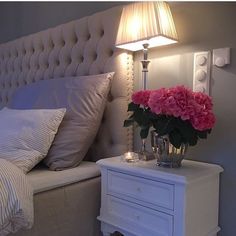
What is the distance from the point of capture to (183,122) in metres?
Result: 1.02

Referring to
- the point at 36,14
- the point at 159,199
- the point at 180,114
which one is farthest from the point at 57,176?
the point at 36,14

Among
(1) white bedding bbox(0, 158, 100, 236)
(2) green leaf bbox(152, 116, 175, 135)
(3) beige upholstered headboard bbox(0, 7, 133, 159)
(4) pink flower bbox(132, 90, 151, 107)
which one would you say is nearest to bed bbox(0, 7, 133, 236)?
(3) beige upholstered headboard bbox(0, 7, 133, 159)

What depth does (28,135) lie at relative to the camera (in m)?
1.30

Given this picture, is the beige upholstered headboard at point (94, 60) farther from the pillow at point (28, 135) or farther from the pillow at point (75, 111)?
the pillow at point (28, 135)

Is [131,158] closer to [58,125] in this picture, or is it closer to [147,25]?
[58,125]

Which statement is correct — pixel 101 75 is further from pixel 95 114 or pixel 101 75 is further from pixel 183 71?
pixel 183 71

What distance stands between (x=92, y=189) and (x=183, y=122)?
59 cm

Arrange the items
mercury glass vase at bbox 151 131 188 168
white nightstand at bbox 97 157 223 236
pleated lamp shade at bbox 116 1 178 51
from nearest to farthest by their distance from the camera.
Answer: white nightstand at bbox 97 157 223 236 → mercury glass vase at bbox 151 131 188 168 → pleated lamp shade at bbox 116 1 178 51

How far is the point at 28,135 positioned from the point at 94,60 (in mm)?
654

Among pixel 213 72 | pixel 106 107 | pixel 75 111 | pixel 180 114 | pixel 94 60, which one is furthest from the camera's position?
pixel 94 60

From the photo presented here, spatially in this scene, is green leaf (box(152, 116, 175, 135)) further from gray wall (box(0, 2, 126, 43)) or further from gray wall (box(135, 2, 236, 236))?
gray wall (box(0, 2, 126, 43))

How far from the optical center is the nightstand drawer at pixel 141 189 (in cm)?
99

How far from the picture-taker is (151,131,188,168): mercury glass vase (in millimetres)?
1080

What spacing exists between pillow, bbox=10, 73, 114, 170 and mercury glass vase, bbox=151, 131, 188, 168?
45cm
